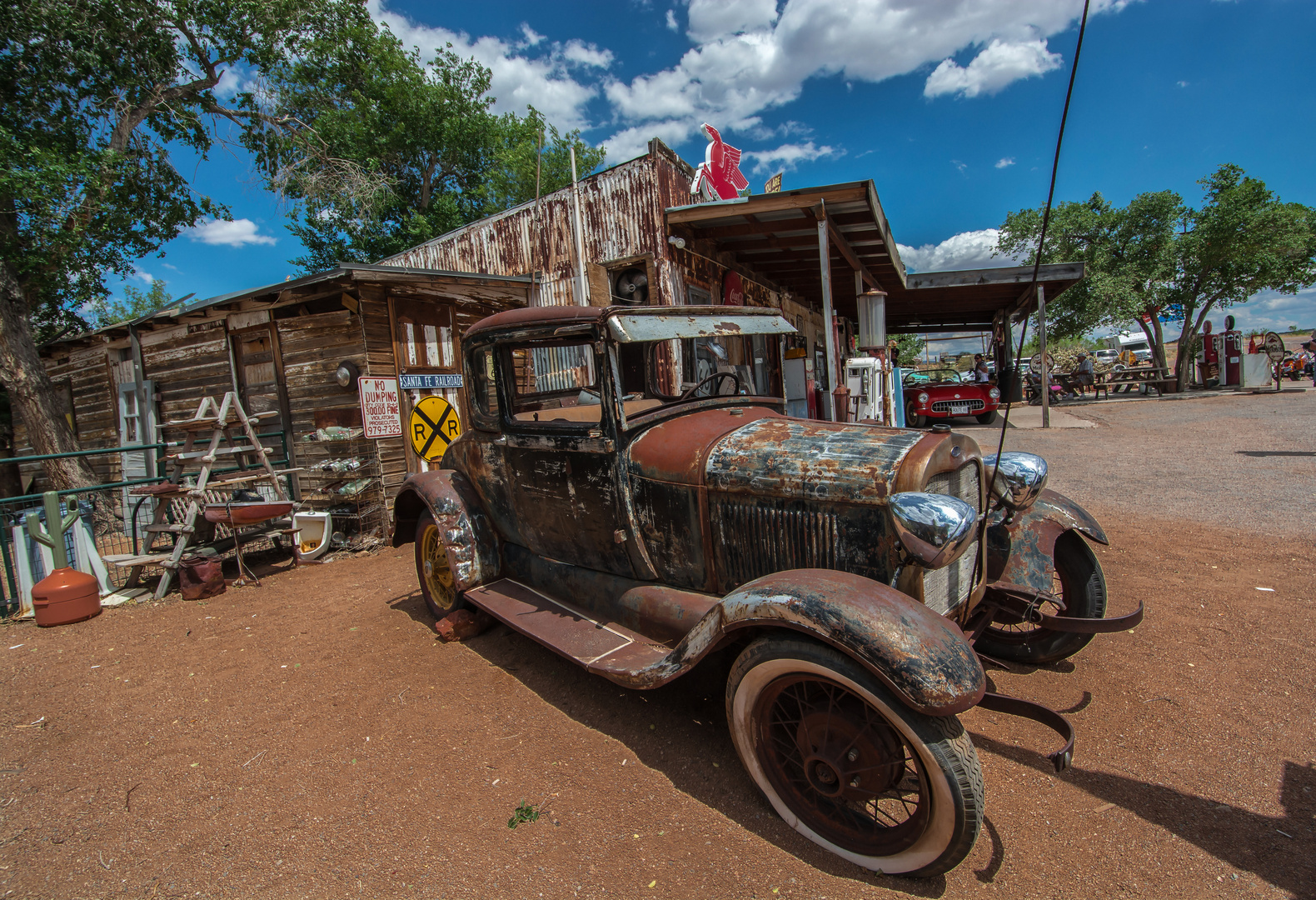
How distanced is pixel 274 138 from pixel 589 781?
14704 millimetres

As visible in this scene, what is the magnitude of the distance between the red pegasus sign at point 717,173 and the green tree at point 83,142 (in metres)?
8.63

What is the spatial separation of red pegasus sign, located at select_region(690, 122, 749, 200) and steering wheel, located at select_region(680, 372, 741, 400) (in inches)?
205

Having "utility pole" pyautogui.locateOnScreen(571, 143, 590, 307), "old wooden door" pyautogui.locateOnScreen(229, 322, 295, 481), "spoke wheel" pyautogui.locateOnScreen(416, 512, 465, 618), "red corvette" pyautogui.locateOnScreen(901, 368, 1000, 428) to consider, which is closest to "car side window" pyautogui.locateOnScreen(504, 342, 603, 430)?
"spoke wheel" pyautogui.locateOnScreen(416, 512, 465, 618)

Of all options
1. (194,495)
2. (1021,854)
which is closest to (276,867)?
(1021,854)

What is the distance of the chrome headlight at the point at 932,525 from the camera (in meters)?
1.92

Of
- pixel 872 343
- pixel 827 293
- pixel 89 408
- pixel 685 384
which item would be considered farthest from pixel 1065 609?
pixel 89 408

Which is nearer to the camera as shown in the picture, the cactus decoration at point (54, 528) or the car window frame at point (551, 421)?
the car window frame at point (551, 421)

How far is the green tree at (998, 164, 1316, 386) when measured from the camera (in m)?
16.6

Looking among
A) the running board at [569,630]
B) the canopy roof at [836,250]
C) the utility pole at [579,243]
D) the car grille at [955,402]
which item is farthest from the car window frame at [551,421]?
the car grille at [955,402]

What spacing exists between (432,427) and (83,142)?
9.83m

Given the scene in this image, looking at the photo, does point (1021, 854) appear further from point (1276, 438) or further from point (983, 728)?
point (1276, 438)

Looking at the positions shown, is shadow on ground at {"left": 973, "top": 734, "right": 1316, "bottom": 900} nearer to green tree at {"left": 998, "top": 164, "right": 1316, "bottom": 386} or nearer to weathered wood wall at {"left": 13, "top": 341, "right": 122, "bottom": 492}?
weathered wood wall at {"left": 13, "top": 341, "right": 122, "bottom": 492}

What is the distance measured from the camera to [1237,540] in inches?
183

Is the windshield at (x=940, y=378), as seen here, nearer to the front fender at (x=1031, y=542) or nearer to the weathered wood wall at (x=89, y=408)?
the front fender at (x=1031, y=542)
